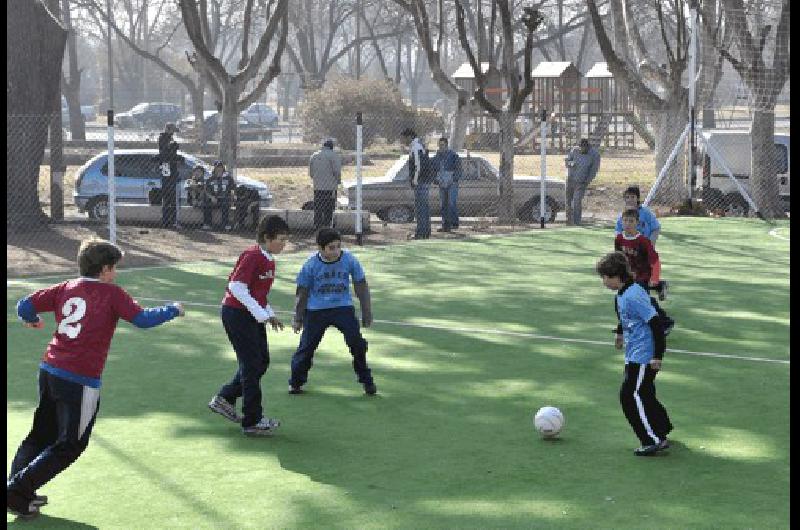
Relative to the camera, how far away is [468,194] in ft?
94.8

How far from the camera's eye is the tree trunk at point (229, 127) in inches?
1214

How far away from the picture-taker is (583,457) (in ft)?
30.5

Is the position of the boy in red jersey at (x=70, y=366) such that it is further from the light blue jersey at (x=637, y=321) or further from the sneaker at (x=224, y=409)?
the light blue jersey at (x=637, y=321)

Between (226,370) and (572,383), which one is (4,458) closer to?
(226,370)

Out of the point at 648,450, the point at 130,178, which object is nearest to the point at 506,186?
the point at 130,178

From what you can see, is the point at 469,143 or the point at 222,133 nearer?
the point at 222,133

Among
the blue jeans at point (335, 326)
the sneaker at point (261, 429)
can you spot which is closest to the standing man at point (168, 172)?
the blue jeans at point (335, 326)

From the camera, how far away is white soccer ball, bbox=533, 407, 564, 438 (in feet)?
31.9

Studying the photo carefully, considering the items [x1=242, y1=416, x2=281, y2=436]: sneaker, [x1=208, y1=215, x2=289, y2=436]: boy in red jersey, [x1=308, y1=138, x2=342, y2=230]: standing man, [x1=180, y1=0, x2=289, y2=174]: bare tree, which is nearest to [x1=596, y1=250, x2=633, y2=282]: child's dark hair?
[x1=208, y1=215, x2=289, y2=436]: boy in red jersey

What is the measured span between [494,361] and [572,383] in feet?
4.18

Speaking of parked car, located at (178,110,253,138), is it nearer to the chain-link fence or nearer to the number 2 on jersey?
the chain-link fence

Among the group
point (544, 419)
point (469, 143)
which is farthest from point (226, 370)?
point (469, 143)

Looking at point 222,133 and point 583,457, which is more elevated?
point 222,133

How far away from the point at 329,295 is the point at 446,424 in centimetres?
147
